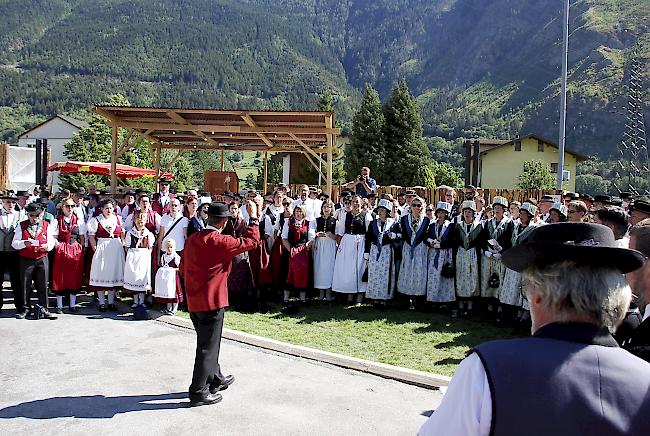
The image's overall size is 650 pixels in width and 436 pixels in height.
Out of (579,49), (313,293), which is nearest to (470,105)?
(579,49)

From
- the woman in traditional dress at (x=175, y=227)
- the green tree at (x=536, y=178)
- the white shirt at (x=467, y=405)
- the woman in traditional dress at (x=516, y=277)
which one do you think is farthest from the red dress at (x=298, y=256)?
the green tree at (x=536, y=178)

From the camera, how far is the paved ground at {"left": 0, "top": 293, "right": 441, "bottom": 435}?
16.6 feet

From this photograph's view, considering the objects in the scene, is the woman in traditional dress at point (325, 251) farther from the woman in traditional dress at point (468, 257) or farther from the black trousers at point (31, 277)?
the black trousers at point (31, 277)

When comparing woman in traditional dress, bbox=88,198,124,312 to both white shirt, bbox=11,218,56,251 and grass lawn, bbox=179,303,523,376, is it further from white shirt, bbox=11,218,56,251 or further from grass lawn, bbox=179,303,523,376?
grass lawn, bbox=179,303,523,376

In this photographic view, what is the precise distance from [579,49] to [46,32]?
15135 centimetres

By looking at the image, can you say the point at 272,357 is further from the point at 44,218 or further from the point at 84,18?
the point at 84,18

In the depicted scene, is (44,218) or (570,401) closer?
(570,401)

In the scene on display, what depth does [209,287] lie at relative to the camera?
19.0 ft

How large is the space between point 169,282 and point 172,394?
3.74 metres

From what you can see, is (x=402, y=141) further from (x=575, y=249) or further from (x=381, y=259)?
(x=575, y=249)

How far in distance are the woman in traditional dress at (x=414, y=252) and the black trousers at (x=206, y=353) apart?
4.83 m

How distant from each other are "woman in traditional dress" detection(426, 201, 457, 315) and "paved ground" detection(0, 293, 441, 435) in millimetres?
3673

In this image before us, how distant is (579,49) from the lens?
118750 millimetres

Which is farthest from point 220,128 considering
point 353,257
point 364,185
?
point 353,257
